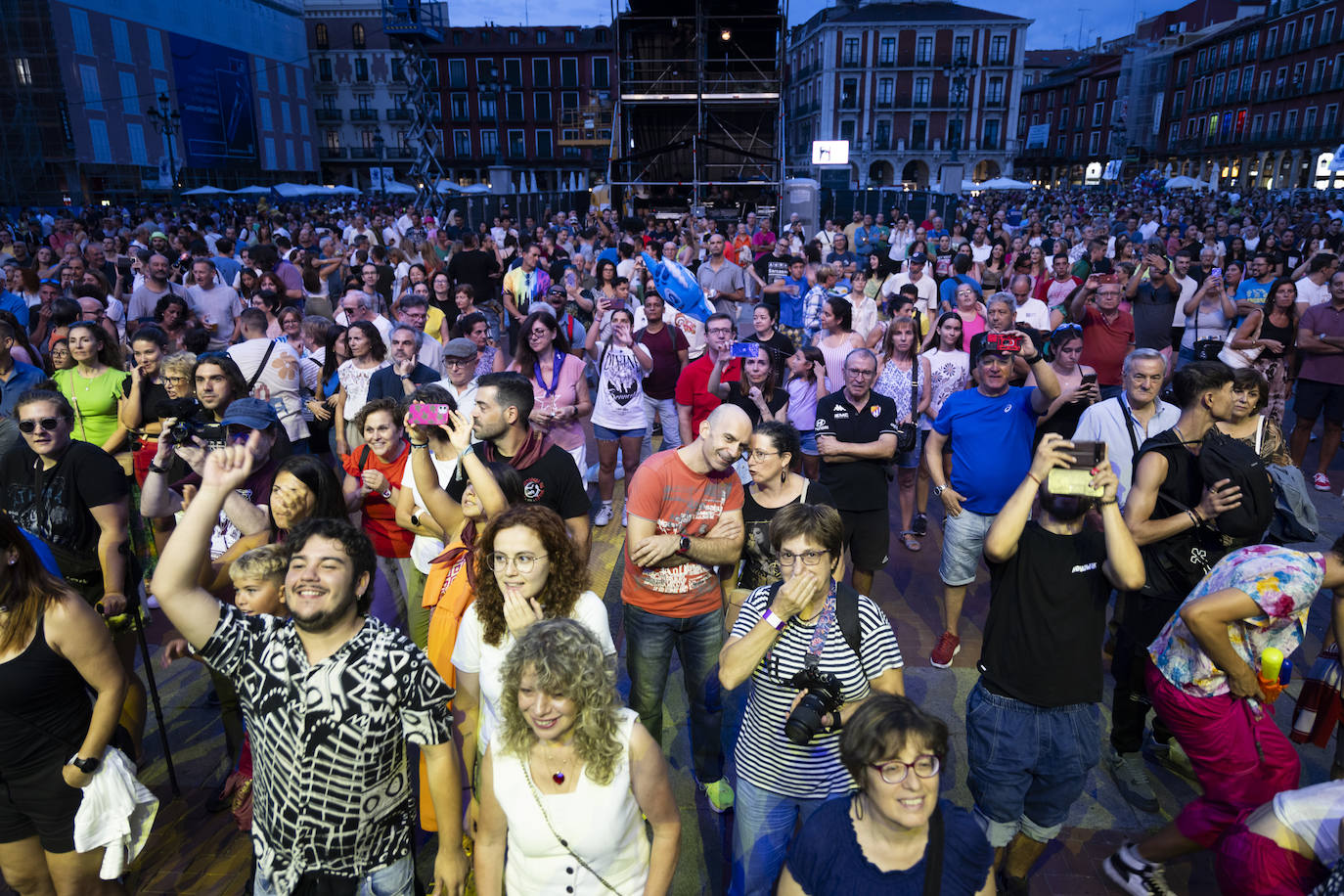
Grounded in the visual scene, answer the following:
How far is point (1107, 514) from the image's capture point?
301cm

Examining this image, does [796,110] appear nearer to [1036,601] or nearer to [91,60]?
[91,60]

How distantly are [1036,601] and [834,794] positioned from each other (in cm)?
105

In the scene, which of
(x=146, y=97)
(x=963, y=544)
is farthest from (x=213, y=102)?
(x=963, y=544)

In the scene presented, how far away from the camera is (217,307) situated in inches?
332

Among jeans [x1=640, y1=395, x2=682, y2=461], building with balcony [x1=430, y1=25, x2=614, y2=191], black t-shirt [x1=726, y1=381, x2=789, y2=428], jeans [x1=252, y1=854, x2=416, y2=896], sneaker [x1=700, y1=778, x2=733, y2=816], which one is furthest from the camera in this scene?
building with balcony [x1=430, y1=25, x2=614, y2=191]

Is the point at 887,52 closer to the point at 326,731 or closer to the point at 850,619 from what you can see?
the point at 850,619

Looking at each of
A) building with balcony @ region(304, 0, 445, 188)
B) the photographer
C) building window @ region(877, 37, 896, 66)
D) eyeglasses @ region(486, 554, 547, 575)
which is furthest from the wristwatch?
building window @ region(877, 37, 896, 66)

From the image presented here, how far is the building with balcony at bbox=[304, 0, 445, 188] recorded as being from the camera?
209ft

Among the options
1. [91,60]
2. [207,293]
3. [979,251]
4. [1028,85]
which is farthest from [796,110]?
[207,293]

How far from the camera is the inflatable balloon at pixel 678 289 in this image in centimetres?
822

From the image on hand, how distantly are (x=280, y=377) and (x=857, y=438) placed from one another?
4195 millimetres

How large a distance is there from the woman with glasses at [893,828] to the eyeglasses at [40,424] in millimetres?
3676

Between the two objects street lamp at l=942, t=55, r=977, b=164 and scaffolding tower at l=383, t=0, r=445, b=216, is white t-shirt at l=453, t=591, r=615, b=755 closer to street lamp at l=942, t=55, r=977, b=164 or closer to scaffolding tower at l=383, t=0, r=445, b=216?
scaffolding tower at l=383, t=0, r=445, b=216

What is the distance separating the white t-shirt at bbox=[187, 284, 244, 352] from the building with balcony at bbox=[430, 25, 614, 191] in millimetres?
56130
